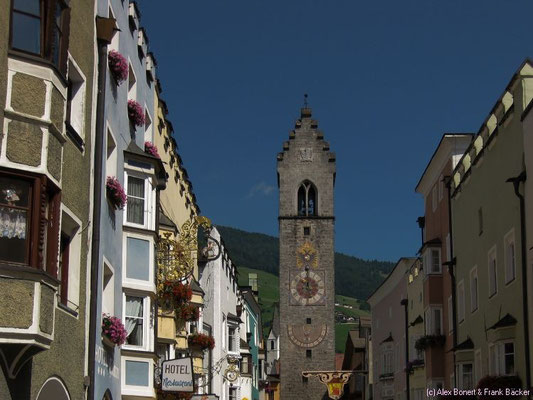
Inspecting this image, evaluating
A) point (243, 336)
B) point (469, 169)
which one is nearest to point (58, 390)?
point (469, 169)

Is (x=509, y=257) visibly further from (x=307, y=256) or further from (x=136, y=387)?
(x=307, y=256)

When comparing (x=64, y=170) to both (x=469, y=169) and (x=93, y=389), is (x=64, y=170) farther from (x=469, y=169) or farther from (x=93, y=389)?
(x=469, y=169)

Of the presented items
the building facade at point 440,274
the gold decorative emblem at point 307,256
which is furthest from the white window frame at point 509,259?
the gold decorative emblem at point 307,256

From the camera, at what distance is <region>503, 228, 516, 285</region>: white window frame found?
28.0 meters

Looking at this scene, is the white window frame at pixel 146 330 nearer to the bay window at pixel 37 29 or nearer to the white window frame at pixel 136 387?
the white window frame at pixel 136 387

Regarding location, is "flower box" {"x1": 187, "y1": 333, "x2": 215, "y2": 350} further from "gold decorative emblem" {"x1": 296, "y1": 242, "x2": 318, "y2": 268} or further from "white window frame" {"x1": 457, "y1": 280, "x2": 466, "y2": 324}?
"gold decorative emblem" {"x1": 296, "y1": 242, "x2": 318, "y2": 268}

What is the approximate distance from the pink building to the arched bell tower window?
890 inches

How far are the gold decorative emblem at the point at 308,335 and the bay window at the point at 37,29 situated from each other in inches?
2814

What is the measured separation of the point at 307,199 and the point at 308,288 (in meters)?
A: 8.44

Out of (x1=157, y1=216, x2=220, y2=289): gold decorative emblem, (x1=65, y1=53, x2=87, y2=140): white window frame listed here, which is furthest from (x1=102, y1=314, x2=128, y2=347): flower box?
(x1=157, y1=216, x2=220, y2=289): gold decorative emblem

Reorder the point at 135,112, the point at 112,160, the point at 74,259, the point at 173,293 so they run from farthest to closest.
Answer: the point at 173,293, the point at 135,112, the point at 112,160, the point at 74,259

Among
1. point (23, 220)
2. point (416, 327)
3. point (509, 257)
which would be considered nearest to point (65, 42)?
point (23, 220)

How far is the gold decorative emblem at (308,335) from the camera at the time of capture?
86.4 meters

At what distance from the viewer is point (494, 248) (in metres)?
30.7
